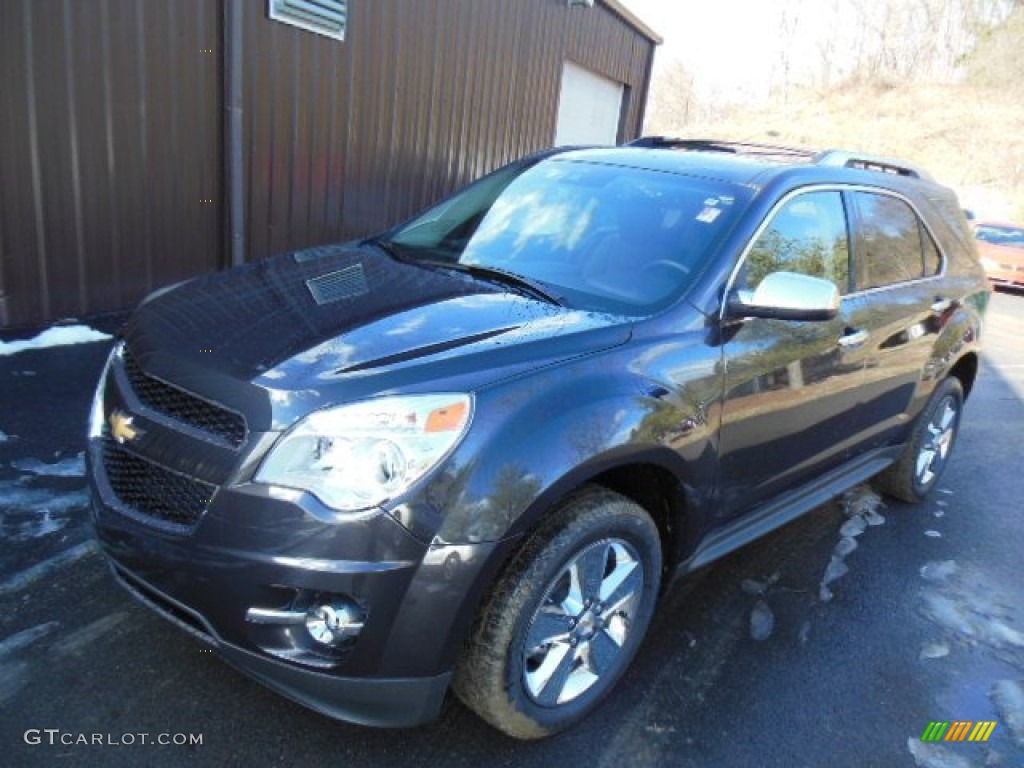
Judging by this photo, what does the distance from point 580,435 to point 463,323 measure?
54 cm

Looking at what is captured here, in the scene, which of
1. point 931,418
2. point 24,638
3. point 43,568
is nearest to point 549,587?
point 24,638

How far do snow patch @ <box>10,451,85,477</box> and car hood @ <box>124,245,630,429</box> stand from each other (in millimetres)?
1402

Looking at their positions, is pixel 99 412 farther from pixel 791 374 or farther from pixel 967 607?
pixel 967 607

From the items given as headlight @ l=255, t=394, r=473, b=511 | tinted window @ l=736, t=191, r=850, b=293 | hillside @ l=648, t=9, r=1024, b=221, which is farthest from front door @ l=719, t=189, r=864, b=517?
hillside @ l=648, t=9, r=1024, b=221

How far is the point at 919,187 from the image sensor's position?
427 centimetres

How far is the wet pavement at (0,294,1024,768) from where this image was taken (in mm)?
2379

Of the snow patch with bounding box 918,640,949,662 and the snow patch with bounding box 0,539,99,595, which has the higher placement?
the snow patch with bounding box 0,539,99,595

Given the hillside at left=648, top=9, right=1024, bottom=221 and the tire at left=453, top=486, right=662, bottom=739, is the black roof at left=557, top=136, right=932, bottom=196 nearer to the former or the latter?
the tire at left=453, top=486, right=662, bottom=739

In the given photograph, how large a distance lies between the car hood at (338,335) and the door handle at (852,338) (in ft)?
4.07

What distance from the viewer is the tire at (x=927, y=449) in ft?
14.5

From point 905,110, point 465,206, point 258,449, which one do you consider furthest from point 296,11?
point 905,110

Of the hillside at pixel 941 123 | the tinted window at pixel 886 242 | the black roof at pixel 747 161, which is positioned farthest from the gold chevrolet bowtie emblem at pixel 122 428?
the hillside at pixel 941 123

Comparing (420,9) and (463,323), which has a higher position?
(420,9)

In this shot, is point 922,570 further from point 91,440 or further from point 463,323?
point 91,440
